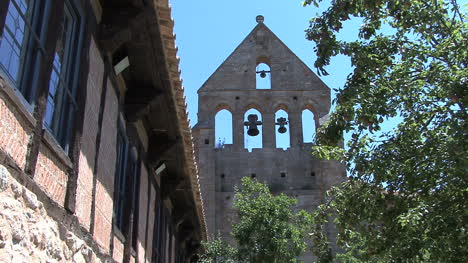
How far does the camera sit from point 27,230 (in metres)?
4.30

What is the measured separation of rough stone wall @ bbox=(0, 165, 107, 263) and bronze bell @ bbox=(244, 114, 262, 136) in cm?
2712

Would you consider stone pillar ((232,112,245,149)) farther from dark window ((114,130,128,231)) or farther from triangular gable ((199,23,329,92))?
dark window ((114,130,128,231))

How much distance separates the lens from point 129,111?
27.5 ft

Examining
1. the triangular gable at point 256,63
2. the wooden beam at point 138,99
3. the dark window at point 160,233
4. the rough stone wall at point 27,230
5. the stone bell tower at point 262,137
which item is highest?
the triangular gable at point 256,63

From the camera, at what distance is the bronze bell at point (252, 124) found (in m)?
32.3

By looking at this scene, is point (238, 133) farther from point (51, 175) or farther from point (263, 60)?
point (51, 175)

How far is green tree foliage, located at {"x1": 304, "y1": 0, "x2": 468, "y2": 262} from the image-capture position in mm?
7395

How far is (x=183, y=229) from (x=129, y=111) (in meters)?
8.08

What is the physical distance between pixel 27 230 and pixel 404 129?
19.5 feet

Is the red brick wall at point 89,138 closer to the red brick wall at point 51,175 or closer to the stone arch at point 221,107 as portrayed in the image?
the red brick wall at point 51,175

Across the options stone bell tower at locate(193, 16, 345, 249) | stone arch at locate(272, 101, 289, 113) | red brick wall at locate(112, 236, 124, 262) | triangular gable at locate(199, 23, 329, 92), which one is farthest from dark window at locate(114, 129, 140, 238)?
triangular gable at locate(199, 23, 329, 92)

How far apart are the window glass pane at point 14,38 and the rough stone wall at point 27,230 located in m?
0.82

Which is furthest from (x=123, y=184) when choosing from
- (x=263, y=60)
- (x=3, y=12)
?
(x=263, y=60)

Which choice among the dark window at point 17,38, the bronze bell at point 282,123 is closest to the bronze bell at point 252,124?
the bronze bell at point 282,123
